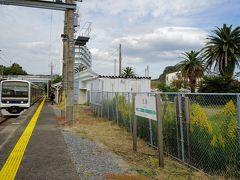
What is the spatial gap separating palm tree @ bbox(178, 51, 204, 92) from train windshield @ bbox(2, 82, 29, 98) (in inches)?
1415

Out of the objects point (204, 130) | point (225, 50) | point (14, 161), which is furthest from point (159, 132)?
point (225, 50)

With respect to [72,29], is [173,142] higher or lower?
lower

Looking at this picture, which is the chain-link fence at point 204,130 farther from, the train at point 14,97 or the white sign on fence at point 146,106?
the train at point 14,97

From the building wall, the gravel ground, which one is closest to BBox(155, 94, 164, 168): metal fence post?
the gravel ground

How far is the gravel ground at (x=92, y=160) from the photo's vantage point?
7.15m

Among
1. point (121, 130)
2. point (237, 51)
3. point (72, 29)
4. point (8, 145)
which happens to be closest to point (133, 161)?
point (8, 145)

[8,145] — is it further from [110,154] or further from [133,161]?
[133,161]

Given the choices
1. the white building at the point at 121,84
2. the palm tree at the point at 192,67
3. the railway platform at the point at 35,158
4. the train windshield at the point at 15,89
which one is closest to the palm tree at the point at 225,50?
the palm tree at the point at 192,67

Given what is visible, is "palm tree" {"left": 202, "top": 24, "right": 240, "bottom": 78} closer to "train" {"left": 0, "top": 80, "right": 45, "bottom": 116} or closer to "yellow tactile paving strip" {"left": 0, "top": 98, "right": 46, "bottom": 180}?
"train" {"left": 0, "top": 80, "right": 45, "bottom": 116}

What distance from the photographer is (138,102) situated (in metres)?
9.88

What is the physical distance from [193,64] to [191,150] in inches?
2053

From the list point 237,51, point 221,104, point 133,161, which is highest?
point 237,51

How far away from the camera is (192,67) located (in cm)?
5925

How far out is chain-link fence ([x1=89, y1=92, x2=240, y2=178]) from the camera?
6989mm
